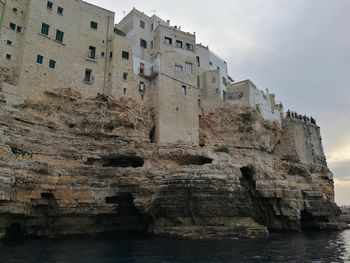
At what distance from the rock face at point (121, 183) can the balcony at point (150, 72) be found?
5246 millimetres

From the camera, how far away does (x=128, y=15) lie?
44.5 m

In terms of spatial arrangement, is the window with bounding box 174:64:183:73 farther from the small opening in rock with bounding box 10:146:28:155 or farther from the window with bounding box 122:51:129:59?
the small opening in rock with bounding box 10:146:28:155

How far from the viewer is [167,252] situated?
757 inches

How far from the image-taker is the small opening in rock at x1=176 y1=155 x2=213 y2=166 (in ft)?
107

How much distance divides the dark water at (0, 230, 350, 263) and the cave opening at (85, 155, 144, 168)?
921 cm

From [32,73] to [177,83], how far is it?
1785 centimetres

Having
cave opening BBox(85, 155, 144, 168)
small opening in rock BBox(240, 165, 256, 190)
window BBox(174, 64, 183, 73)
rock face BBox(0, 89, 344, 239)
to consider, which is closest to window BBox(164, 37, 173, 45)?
window BBox(174, 64, 183, 73)

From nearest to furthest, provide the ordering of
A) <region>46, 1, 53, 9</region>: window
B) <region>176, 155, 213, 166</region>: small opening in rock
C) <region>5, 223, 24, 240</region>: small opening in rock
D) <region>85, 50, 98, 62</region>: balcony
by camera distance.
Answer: <region>5, 223, 24, 240</region>: small opening in rock
<region>176, 155, 213, 166</region>: small opening in rock
<region>46, 1, 53, 9</region>: window
<region>85, 50, 98, 62</region>: balcony

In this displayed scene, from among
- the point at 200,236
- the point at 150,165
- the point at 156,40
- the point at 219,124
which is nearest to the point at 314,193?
the point at 219,124

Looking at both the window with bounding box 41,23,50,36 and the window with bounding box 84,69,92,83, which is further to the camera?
the window with bounding box 84,69,92,83

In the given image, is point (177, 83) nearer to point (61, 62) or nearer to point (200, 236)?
point (61, 62)

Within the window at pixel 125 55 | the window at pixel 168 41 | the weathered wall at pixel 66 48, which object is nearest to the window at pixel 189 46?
the window at pixel 168 41

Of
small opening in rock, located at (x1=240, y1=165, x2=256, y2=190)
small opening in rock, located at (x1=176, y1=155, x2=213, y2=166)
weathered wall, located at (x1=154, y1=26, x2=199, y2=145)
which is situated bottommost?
small opening in rock, located at (x1=240, y1=165, x2=256, y2=190)

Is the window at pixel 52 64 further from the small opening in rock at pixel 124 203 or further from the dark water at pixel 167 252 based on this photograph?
the dark water at pixel 167 252
